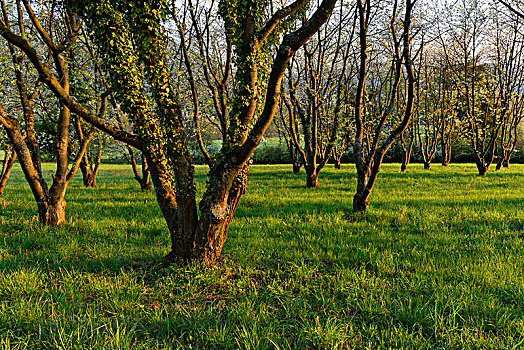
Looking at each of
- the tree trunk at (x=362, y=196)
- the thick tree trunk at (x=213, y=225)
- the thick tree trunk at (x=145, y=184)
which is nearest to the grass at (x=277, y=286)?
the thick tree trunk at (x=213, y=225)

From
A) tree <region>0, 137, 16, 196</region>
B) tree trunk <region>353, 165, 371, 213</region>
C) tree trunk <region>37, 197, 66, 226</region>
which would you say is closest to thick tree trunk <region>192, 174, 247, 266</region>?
tree trunk <region>37, 197, 66, 226</region>

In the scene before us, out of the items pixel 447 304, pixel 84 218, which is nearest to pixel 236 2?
pixel 447 304

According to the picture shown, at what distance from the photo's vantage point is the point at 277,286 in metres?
3.71

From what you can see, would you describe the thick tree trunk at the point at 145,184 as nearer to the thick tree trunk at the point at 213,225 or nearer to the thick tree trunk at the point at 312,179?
the thick tree trunk at the point at 312,179

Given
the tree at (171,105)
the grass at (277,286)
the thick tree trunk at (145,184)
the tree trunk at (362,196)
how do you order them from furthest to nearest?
the thick tree trunk at (145,184)
the tree trunk at (362,196)
the tree at (171,105)
the grass at (277,286)

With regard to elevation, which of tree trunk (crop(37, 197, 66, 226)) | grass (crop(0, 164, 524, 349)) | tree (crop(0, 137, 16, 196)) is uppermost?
tree (crop(0, 137, 16, 196))

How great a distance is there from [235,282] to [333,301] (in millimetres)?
1295

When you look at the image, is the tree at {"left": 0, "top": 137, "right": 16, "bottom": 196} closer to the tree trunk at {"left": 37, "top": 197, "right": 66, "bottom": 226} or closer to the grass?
the grass

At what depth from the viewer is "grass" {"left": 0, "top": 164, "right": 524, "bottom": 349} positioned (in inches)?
108

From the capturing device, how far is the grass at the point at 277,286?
274 cm

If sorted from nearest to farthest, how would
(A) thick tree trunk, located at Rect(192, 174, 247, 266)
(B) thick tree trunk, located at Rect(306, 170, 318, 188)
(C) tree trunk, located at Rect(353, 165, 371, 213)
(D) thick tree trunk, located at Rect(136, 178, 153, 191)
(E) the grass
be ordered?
(E) the grass, (A) thick tree trunk, located at Rect(192, 174, 247, 266), (C) tree trunk, located at Rect(353, 165, 371, 213), (D) thick tree trunk, located at Rect(136, 178, 153, 191), (B) thick tree trunk, located at Rect(306, 170, 318, 188)

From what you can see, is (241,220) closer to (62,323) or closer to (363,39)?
(62,323)

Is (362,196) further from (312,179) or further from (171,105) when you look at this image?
(171,105)

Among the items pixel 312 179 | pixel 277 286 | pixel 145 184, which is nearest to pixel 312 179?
pixel 312 179
